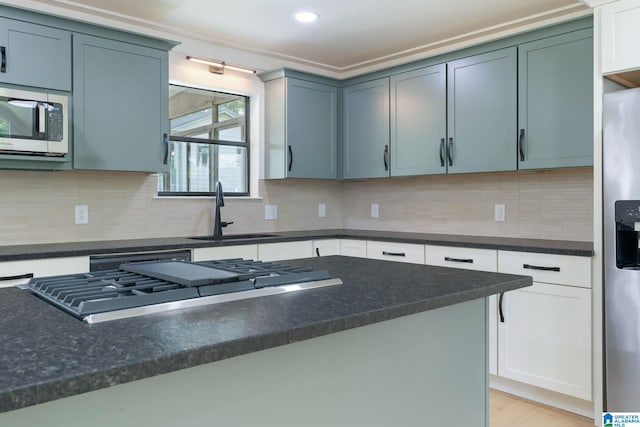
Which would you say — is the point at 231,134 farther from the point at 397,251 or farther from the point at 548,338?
the point at 548,338

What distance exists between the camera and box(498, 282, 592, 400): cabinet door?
266 cm

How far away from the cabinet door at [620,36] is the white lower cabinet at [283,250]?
7.16 feet

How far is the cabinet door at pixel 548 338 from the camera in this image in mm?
2660

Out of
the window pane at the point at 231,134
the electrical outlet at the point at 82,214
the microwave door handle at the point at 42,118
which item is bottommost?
the electrical outlet at the point at 82,214

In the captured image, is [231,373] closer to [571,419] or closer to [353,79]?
[571,419]

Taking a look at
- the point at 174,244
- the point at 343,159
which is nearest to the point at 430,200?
the point at 343,159

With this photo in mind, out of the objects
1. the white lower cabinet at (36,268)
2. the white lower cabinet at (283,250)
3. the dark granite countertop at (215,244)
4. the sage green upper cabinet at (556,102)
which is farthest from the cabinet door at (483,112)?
the white lower cabinet at (36,268)

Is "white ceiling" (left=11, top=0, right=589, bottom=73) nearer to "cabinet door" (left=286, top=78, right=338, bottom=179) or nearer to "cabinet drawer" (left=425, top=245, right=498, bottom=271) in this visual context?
"cabinet door" (left=286, top=78, right=338, bottom=179)

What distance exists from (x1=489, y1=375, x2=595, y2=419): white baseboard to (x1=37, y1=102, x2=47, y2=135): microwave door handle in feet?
9.92

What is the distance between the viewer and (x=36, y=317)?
1.05 m

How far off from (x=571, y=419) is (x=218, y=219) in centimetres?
257

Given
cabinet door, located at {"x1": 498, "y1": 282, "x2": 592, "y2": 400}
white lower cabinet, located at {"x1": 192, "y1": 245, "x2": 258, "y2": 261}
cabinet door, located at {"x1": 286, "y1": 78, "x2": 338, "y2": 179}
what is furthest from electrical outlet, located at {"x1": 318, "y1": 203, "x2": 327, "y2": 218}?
cabinet door, located at {"x1": 498, "y1": 282, "x2": 592, "y2": 400}

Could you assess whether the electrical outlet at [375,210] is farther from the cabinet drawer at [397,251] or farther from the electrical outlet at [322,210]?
the cabinet drawer at [397,251]

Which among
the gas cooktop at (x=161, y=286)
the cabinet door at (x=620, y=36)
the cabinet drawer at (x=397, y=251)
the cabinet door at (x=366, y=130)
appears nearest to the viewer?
the gas cooktop at (x=161, y=286)
